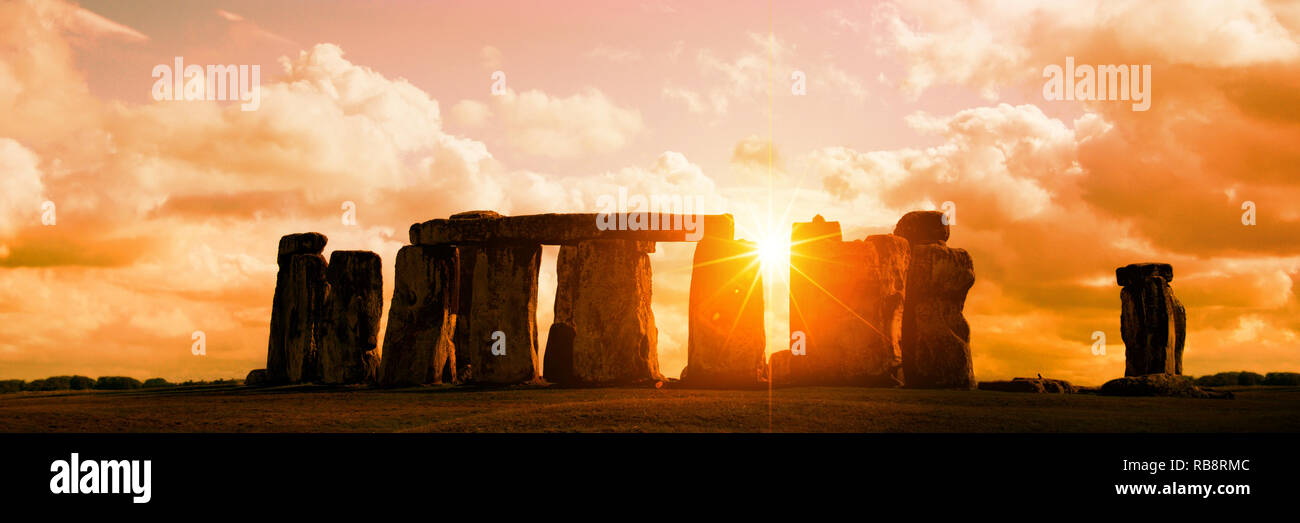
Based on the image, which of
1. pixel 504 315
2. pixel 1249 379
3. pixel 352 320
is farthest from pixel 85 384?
pixel 1249 379

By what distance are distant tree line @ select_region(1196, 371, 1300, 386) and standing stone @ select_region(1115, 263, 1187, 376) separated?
5.15 metres

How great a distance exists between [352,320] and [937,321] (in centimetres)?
1099

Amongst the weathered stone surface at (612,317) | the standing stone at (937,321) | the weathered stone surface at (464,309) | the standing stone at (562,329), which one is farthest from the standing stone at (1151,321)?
the weathered stone surface at (464,309)

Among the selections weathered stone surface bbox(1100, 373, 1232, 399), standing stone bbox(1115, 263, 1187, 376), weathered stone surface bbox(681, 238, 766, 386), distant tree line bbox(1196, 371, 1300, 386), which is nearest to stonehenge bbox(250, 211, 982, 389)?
weathered stone surface bbox(681, 238, 766, 386)

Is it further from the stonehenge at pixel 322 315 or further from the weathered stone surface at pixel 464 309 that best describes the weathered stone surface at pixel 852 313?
the stonehenge at pixel 322 315

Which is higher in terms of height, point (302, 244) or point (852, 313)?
point (302, 244)

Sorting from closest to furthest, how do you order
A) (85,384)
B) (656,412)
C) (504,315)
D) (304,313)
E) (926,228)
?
(656,412) < (504,315) < (926,228) < (304,313) < (85,384)

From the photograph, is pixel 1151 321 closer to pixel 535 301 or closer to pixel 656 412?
pixel 535 301

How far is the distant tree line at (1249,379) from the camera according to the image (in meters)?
25.1

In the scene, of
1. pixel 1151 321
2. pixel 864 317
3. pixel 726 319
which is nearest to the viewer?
pixel 726 319

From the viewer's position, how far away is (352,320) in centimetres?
A: 2025
